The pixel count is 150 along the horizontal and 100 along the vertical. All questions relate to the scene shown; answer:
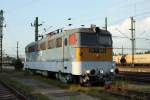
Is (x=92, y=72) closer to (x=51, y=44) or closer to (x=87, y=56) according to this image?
(x=87, y=56)


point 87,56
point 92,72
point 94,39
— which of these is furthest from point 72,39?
point 92,72

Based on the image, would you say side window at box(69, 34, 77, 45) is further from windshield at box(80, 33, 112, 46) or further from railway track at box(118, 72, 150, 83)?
railway track at box(118, 72, 150, 83)

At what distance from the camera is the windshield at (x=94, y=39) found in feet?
70.6

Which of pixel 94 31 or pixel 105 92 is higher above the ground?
pixel 94 31

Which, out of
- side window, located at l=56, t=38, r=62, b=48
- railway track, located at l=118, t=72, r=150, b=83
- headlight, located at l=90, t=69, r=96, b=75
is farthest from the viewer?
railway track, located at l=118, t=72, r=150, b=83

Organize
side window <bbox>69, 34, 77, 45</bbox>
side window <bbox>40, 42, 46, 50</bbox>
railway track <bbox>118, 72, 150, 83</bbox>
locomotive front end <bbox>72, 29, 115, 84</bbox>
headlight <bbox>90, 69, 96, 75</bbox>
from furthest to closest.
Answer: side window <bbox>40, 42, 46, 50</bbox>, railway track <bbox>118, 72, 150, 83</bbox>, side window <bbox>69, 34, 77, 45</bbox>, locomotive front end <bbox>72, 29, 115, 84</bbox>, headlight <bbox>90, 69, 96, 75</bbox>

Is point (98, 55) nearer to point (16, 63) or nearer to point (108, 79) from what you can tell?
point (108, 79)

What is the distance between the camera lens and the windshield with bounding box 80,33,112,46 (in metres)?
21.5

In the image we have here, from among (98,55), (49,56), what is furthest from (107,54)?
(49,56)

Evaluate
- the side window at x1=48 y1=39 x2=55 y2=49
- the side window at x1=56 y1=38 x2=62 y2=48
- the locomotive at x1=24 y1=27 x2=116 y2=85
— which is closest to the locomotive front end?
the locomotive at x1=24 y1=27 x2=116 y2=85

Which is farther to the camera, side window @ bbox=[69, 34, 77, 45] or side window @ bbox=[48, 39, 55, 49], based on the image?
side window @ bbox=[48, 39, 55, 49]

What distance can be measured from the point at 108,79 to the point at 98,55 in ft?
4.87

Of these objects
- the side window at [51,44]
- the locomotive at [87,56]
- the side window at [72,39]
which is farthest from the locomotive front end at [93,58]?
the side window at [51,44]

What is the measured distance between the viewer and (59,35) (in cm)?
2489
